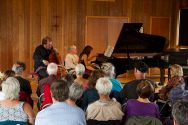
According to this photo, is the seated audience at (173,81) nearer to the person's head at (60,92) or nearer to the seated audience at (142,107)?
the seated audience at (142,107)

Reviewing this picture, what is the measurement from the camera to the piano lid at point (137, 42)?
8.61 meters

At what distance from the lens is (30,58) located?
34.7 feet

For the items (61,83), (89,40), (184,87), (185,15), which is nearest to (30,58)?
(89,40)

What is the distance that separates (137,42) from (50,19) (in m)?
3.13

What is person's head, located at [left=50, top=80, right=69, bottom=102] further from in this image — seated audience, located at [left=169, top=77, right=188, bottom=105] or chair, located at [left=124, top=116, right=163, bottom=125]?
seated audience, located at [left=169, top=77, right=188, bottom=105]

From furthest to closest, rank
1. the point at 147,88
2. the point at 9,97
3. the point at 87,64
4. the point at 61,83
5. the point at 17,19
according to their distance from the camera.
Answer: the point at 17,19, the point at 87,64, the point at 147,88, the point at 9,97, the point at 61,83

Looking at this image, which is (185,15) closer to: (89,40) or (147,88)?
(89,40)

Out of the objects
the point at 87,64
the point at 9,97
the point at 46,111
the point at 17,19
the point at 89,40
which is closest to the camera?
the point at 46,111

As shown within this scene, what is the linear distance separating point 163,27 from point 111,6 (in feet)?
6.92

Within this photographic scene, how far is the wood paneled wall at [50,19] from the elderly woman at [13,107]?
24.0 ft

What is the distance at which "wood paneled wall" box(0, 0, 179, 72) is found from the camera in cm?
1027

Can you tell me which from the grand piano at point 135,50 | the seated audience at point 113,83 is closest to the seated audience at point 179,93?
the seated audience at point 113,83

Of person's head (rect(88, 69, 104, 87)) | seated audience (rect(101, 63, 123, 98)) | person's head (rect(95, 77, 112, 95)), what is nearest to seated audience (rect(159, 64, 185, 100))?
seated audience (rect(101, 63, 123, 98))

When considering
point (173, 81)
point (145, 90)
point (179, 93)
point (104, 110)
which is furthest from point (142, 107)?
point (173, 81)
